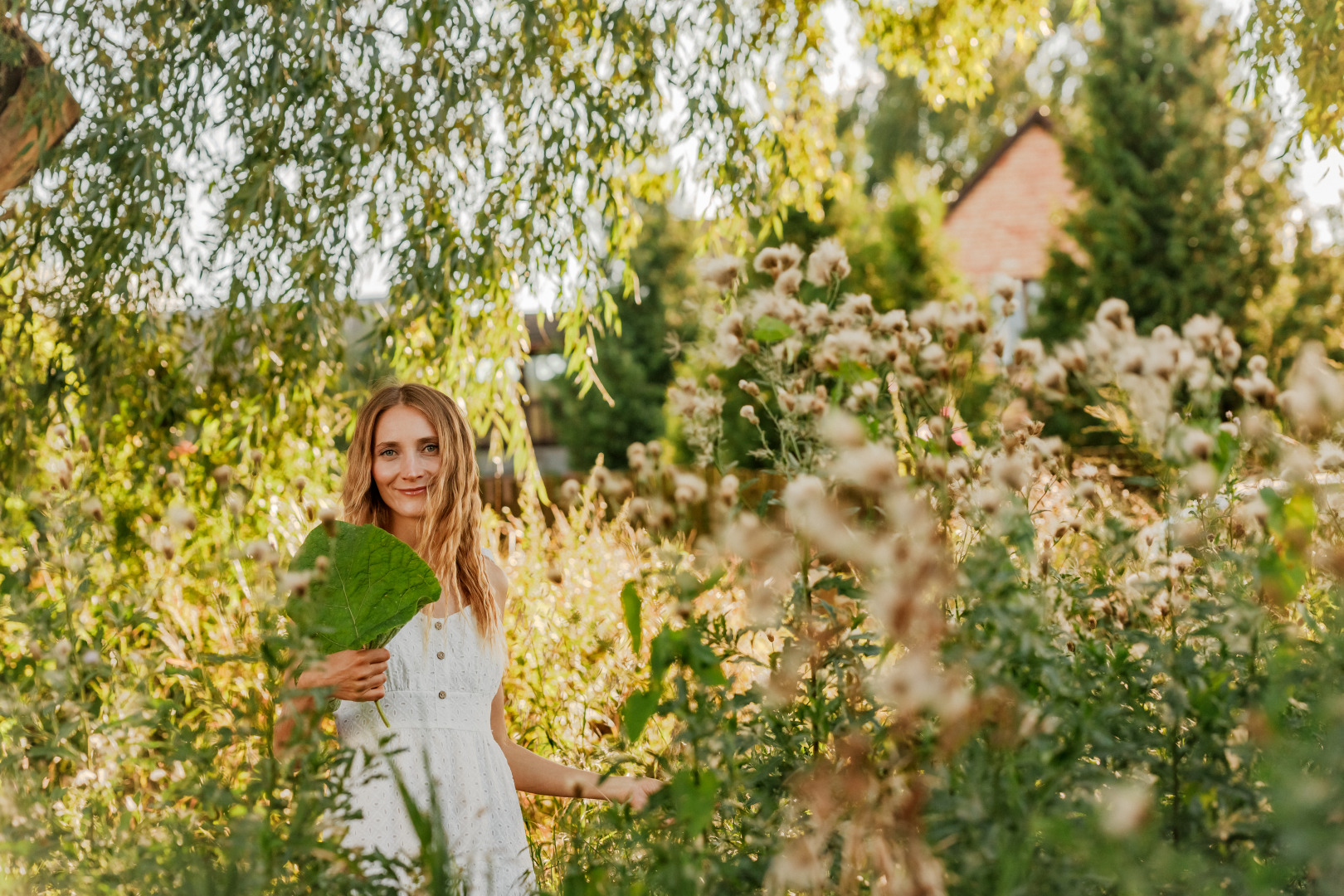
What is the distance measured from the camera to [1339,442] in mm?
1718

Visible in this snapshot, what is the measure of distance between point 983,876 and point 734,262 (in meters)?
1.08

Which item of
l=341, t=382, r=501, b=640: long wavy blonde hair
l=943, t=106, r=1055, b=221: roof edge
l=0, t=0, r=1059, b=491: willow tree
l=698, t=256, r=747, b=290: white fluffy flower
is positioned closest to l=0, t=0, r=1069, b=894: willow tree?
l=0, t=0, r=1059, b=491: willow tree

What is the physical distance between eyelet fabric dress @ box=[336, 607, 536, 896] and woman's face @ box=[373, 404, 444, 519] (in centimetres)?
28

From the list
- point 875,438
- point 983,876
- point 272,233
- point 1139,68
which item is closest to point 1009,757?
point 983,876

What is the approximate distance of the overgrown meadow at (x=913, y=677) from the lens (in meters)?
1.11

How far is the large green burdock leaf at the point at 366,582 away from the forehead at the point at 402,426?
73 centimetres

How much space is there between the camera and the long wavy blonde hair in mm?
2281

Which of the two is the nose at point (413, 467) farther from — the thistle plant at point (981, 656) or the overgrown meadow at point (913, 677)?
the thistle plant at point (981, 656)

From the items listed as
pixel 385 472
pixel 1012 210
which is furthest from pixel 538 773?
pixel 1012 210

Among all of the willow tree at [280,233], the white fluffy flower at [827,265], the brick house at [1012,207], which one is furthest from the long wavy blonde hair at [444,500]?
the brick house at [1012,207]

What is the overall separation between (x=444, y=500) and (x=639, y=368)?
15.5 meters

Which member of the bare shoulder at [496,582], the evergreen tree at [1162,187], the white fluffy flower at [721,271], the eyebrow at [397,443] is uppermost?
the evergreen tree at [1162,187]

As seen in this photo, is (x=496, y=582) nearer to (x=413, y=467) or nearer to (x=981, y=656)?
(x=413, y=467)

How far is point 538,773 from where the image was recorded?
2195 mm
